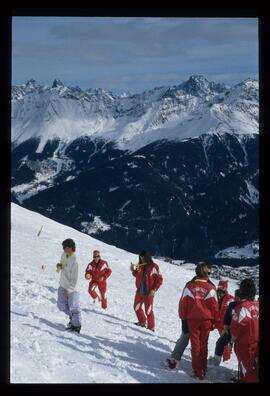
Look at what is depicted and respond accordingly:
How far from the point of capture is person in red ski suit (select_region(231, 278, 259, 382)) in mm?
7008

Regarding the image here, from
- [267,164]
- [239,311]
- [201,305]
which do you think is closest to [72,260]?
[201,305]

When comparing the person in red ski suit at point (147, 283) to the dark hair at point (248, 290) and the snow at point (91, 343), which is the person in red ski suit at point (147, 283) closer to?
the snow at point (91, 343)

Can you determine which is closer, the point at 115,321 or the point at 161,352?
the point at 161,352

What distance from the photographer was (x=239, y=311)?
7.36 m

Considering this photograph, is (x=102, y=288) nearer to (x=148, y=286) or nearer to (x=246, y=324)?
(x=148, y=286)

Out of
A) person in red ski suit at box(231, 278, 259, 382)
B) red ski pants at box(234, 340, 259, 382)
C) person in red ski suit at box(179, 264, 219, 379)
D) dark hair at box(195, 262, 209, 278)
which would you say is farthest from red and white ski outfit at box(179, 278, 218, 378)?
red ski pants at box(234, 340, 259, 382)

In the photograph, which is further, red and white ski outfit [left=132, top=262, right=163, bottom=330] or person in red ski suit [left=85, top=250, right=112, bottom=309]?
person in red ski suit [left=85, top=250, right=112, bottom=309]

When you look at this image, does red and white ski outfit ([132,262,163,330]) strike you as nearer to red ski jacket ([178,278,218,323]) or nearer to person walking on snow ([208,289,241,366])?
person walking on snow ([208,289,241,366])

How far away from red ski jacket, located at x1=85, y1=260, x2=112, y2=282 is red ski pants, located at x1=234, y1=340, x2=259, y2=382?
7.99 meters

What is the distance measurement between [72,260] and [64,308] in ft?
2.93

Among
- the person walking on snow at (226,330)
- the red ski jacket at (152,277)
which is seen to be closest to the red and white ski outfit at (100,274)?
the red ski jacket at (152,277)
